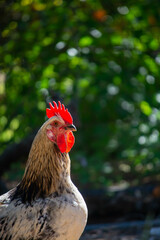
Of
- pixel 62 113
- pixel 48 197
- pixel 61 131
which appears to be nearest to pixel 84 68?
pixel 62 113

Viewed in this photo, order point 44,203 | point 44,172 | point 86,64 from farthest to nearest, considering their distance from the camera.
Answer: point 86,64 → point 44,172 → point 44,203

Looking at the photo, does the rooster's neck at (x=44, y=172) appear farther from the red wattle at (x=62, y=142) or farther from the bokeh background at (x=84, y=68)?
the bokeh background at (x=84, y=68)

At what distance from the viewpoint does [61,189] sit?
12.1ft

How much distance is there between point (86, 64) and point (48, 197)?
3390mm

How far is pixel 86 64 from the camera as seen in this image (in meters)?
6.59

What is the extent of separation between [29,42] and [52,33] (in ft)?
1.25

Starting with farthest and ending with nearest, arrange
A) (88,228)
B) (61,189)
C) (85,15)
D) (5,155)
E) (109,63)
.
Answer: (5,155), (85,15), (109,63), (88,228), (61,189)

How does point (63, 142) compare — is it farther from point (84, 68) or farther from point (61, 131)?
point (84, 68)

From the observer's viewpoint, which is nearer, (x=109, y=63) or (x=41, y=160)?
Answer: (x=41, y=160)

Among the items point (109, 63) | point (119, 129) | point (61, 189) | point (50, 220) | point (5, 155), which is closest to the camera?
point (50, 220)

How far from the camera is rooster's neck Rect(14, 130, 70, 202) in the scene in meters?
3.69

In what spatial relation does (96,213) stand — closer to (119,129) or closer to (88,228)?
(88,228)

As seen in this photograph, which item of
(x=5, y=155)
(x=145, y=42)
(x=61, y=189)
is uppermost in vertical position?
(x=61, y=189)

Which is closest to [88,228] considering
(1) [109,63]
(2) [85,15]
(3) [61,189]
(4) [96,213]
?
(4) [96,213]
